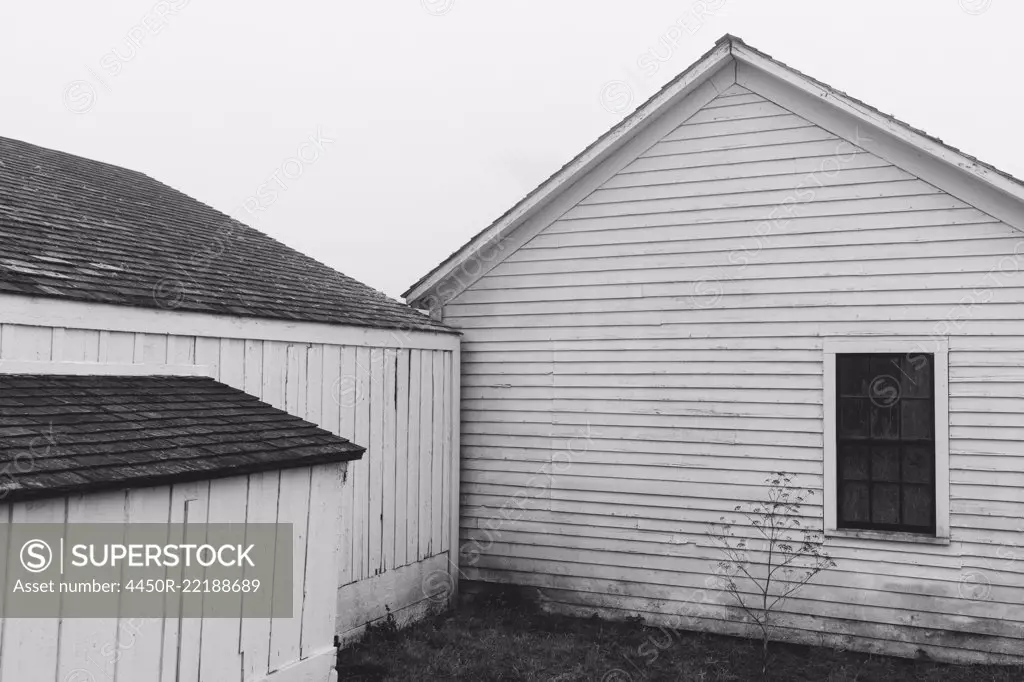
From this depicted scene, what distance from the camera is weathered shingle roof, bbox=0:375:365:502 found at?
14.0 feet

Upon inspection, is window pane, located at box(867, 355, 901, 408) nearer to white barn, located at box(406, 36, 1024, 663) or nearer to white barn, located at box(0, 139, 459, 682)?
white barn, located at box(406, 36, 1024, 663)

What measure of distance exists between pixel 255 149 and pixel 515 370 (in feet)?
183

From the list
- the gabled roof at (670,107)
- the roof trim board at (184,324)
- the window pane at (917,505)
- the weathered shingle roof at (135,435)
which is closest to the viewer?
the weathered shingle roof at (135,435)

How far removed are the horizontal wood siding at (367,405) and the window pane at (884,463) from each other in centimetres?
503

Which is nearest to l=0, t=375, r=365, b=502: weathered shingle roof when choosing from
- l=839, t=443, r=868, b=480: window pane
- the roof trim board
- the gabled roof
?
the roof trim board

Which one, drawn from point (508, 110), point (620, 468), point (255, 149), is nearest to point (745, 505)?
point (620, 468)

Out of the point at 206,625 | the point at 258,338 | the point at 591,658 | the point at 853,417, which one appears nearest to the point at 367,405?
the point at 258,338

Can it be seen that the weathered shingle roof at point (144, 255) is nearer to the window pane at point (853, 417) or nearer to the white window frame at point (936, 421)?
the white window frame at point (936, 421)

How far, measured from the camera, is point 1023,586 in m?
7.76

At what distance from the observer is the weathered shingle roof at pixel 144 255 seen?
6.57 meters

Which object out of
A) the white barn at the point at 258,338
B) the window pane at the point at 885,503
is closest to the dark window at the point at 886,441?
the window pane at the point at 885,503

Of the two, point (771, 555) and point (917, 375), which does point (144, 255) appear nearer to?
point (771, 555)

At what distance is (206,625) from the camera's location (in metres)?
5.05

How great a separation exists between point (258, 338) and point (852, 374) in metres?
6.25
